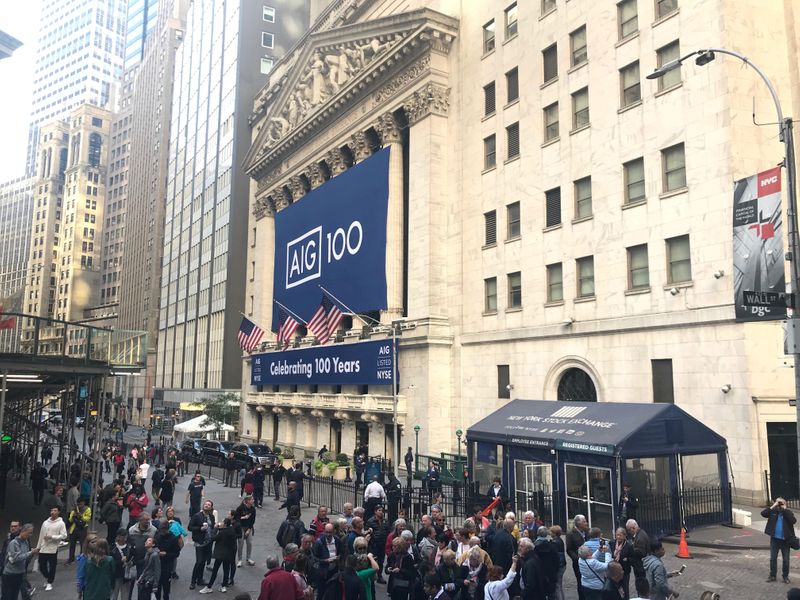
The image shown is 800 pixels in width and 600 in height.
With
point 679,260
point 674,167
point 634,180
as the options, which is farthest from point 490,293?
point 674,167

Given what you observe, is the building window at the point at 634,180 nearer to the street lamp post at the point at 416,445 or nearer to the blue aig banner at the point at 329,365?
the street lamp post at the point at 416,445

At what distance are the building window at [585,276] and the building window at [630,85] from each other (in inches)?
277

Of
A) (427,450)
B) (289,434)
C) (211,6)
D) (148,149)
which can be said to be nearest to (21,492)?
(427,450)

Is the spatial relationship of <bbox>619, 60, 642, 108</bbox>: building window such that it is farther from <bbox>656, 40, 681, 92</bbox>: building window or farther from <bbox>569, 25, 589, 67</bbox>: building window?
<bbox>569, 25, 589, 67</bbox>: building window

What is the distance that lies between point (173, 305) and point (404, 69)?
68.6m

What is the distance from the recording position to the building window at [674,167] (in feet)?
86.4

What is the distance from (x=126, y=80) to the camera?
17562cm

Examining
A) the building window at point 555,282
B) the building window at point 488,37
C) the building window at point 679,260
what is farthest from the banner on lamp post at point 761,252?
the building window at point 488,37

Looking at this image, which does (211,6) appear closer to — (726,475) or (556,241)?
(556,241)

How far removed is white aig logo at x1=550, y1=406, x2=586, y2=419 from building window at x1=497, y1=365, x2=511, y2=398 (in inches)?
390

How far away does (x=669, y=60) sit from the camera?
2719 centimetres

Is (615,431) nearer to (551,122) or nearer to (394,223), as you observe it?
(551,122)

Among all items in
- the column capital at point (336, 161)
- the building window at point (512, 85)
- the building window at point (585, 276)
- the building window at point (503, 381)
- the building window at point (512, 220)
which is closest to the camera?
the building window at point (585, 276)

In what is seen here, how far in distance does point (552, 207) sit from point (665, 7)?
9.81m
